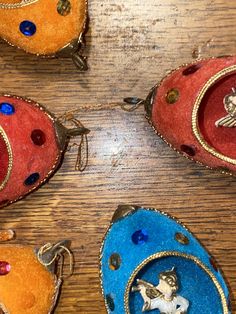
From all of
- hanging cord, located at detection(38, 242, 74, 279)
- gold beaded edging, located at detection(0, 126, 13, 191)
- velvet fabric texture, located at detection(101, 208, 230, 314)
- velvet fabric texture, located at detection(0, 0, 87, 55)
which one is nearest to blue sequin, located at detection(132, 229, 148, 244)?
velvet fabric texture, located at detection(101, 208, 230, 314)

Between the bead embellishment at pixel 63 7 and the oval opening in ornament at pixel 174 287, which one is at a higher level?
the bead embellishment at pixel 63 7

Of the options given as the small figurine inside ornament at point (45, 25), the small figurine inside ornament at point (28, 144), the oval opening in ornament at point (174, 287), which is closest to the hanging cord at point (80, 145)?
the small figurine inside ornament at point (28, 144)

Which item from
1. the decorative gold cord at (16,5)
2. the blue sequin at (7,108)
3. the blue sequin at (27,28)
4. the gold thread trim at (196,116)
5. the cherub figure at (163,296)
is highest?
the decorative gold cord at (16,5)

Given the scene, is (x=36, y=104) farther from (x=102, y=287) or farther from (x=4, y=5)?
(x=102, y=287)

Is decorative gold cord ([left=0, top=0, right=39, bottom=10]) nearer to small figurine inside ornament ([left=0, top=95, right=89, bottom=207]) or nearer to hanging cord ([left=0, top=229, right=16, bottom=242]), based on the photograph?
small figurine inside ornament ([left=0, top=95, right=89, bottom=207])

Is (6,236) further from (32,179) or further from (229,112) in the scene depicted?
(229,112)

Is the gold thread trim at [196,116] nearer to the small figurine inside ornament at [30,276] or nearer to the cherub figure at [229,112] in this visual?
the cherub figure at [229,112]

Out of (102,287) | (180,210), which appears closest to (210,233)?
(180,210)
